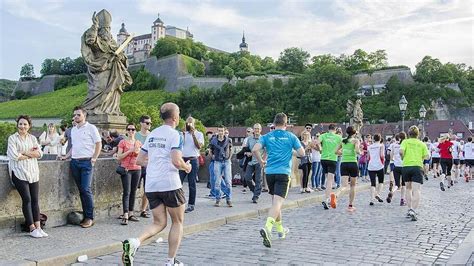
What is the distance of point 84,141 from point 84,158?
273 millimetres

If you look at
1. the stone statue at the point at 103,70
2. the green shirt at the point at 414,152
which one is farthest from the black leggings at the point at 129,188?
the green shirt at the point at 414,152

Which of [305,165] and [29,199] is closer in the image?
[29,199]

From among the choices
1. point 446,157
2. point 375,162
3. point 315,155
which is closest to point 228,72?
point 446,157

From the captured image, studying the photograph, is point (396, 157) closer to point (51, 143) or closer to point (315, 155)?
point (315, 155)

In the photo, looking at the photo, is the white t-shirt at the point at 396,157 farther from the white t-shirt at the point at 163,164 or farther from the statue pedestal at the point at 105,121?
the white t-shirt at the point at 163,164

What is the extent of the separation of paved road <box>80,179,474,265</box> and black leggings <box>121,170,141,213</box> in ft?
4.50

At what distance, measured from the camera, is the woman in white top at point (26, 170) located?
24.3 ft

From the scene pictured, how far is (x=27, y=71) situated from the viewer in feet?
469

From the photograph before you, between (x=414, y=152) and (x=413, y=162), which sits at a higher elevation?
(x=414, y=152)

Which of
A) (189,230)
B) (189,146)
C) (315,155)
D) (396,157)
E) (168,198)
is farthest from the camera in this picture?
(315,155)

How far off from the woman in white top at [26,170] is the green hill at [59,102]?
288 ft

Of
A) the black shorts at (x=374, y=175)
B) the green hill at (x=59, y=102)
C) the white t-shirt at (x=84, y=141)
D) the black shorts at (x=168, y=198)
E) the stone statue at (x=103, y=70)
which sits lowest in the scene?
the black shorts at (x=374, y=175)

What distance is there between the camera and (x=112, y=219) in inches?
364

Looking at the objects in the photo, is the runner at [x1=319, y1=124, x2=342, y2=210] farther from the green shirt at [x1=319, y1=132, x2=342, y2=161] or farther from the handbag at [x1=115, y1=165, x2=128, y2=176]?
the handbag at [x1=115, y1=165, x2=128, y2=176]
